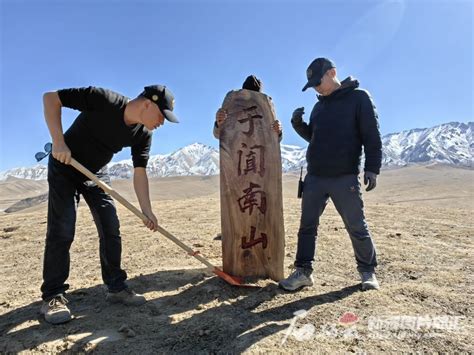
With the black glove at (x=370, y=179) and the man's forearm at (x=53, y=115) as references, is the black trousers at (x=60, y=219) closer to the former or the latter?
the man's forearm at (x=53, y=115)

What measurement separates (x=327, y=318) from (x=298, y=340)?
477mm

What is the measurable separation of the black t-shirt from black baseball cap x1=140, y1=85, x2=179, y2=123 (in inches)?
12.7

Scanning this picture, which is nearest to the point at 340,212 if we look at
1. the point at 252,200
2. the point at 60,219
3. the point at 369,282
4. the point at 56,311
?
the point at 369,282

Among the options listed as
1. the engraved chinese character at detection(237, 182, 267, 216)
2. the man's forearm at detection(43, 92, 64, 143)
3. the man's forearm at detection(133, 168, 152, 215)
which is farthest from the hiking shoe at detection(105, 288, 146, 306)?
the man's forearm at detection(43, 92, 64, 143)

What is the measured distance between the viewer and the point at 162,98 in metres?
3.39

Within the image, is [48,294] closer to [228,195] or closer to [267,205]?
[228,195]

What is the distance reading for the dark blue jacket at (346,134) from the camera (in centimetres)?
392

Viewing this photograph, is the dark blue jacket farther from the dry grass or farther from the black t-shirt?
the black t-shirt

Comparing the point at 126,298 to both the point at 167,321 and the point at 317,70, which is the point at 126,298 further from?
the point at 317,70

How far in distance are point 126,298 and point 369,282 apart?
243 centimetres

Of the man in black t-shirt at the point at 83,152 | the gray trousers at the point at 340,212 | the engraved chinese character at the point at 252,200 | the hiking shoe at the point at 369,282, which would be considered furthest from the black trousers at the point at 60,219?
the hiking shoe at the point at 369,282

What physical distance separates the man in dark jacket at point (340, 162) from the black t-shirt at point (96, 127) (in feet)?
6.18

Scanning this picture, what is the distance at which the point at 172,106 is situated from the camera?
137 inches

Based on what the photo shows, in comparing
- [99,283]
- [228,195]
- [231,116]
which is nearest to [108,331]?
[99,283]
